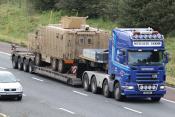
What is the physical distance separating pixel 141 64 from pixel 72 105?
3.86m

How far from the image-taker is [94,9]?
6544 cm

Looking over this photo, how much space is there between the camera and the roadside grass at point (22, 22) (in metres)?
62.9

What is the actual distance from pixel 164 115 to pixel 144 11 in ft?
80.6

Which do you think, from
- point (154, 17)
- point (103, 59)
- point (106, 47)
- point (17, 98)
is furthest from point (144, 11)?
point (17, 98)

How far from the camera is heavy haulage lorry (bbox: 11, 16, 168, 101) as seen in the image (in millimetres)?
31297

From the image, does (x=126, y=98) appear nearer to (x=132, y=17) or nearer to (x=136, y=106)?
(x=136, y=106)

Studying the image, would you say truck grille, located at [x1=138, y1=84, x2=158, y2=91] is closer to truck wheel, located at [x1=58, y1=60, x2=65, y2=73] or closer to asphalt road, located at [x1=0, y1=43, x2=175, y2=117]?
Answer: asphalt road, located at [x1=0, y1=43, x2=175, y2=117]

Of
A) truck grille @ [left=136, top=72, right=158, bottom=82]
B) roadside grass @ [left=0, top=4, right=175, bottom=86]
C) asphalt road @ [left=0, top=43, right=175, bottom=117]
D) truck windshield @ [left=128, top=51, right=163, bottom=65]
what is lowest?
asphalt road @ [left=0, top=43, right=175, bottom=117]

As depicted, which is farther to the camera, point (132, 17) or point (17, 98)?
point (132, 17)

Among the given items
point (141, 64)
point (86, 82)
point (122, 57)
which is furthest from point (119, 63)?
point (86, 82)

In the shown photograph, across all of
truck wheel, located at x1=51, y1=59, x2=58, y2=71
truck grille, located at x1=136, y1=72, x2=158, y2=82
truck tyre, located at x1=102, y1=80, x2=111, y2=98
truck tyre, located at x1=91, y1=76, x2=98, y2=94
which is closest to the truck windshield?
truck grille, located at x1=136, y1=72, x2=158, y2=82

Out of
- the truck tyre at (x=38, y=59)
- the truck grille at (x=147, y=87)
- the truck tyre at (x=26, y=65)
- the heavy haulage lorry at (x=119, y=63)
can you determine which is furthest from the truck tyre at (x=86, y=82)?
the truck tyre at (x=26, y=65)

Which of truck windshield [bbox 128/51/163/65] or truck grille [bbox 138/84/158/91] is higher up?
truck windshield [bbox 128/51/163/65]

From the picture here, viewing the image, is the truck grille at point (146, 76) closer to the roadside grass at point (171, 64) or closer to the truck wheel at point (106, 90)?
the truck wheel at point (106, 90)
